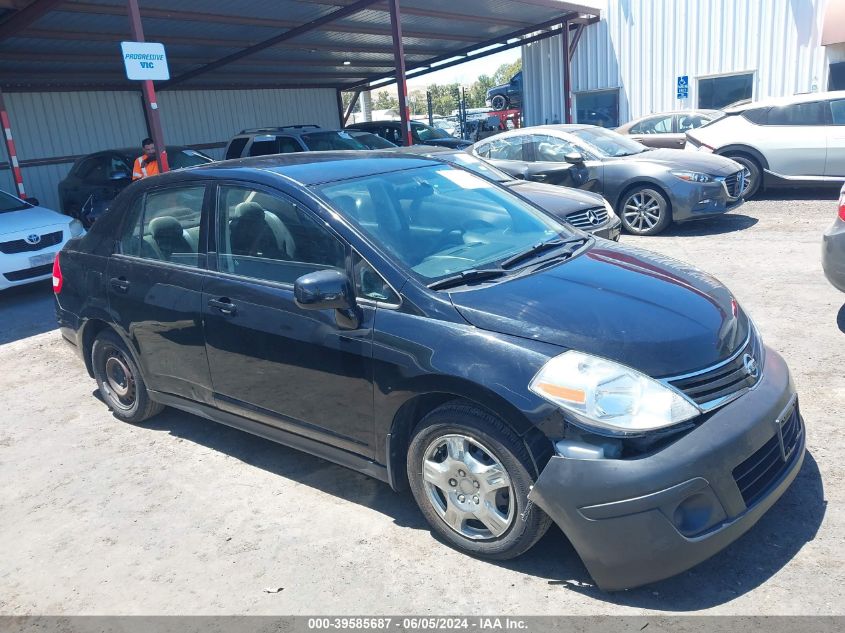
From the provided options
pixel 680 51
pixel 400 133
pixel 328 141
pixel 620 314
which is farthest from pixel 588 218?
pixel 680 51

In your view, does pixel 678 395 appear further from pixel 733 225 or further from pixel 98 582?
pixel 733 225

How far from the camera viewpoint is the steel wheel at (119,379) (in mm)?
4746

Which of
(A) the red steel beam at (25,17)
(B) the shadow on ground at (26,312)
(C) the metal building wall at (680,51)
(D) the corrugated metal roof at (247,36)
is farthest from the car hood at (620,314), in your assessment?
(C) the metal building wall at (680,51)

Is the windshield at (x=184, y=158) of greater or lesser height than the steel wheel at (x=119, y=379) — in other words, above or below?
above

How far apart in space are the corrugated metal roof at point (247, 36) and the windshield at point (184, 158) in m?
2.47

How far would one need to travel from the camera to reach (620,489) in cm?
259

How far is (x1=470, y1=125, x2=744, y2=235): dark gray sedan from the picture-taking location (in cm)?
931

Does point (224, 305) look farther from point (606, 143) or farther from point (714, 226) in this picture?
point (714, 226)

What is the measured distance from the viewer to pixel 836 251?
5.25 m

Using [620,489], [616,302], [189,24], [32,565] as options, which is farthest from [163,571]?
[189,24]

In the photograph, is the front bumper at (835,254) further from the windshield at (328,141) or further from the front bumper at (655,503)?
the windshield at (328,141)

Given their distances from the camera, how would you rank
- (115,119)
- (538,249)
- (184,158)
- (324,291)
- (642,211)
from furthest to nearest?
→ (115,119), (184,158), (642,211), (538,249), (324,291)

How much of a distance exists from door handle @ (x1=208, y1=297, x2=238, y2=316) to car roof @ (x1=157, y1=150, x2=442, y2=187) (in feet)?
2.32

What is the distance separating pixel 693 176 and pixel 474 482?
7.57m
